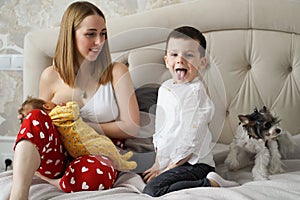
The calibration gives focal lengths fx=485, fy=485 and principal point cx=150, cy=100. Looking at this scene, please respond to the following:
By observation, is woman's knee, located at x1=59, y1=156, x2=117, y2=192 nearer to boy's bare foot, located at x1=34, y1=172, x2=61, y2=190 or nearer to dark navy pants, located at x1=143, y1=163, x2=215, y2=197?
boy's bare foot, located at x1=34, y1=172, x2=61, y2=190

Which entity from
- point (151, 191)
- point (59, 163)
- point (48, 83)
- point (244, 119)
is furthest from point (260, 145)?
point (48, 83)

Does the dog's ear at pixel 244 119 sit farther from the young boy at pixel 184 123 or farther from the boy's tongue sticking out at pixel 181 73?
the boy's tongue sticking out at pixel 181 73

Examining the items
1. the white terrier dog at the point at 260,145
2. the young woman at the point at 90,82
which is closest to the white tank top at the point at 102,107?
the young woman at the point at 90,82

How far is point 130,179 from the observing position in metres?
1.63

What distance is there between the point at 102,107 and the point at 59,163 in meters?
0.28

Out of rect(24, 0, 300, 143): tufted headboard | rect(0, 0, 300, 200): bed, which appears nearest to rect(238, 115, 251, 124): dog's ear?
rect(0, 0, 300, 200): bed

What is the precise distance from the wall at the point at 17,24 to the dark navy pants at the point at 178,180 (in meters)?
1.00

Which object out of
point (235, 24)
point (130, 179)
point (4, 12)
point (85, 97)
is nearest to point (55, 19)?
point (4, 12)

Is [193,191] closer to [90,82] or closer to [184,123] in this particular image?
[184,123]

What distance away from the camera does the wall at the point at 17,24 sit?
7.74 feet

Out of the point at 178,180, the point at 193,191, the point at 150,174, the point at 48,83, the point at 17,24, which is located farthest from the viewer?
the point at 17,24

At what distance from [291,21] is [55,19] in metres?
1.15

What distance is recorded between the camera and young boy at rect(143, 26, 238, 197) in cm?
157

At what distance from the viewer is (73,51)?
6.02ft
